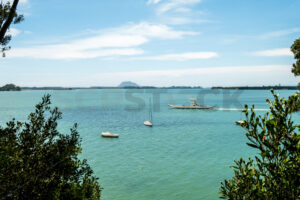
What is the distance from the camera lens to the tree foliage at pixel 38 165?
7875 mm

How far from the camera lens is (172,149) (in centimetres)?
4025

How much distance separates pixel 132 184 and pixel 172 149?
1545 cm

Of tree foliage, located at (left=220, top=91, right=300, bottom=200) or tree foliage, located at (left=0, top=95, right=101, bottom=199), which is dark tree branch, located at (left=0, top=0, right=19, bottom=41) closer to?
tree foliage, located at (left=0, top=95, right=101, bottom=199)

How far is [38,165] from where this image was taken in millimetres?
8570

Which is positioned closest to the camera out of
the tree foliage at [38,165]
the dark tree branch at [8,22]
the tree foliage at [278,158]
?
the tree foliage at [278,158]

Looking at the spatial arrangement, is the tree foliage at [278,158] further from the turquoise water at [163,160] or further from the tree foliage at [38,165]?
the turquoise water at [163,160]

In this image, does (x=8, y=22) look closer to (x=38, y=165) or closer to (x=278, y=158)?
(x=38, y=165)

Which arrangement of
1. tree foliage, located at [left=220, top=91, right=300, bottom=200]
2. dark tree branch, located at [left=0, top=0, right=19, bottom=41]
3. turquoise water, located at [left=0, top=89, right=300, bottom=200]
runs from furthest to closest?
turquoise water, located at [left=0, top=89, right=300, bottom=200], dark tree branch, located at [left=0, top=0, right=19, bottom=41], tree foliage, located at [left=220, top=91, right=300, bottom=200]

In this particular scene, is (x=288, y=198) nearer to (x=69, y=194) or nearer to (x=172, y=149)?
(x=69, y=194)

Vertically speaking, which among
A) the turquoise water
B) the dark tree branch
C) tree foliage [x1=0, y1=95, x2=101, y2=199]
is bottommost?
the turquoise water

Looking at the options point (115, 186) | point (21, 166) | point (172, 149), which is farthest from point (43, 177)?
point (172, 149)

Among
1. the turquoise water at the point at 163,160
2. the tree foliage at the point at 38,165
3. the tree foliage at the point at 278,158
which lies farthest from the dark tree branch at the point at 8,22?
the turquoise water at the point at 163,160

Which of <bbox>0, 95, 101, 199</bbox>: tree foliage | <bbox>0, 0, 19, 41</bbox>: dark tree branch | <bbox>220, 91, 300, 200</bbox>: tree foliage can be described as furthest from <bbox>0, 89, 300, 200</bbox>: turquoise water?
<bbox>0, 0, 19, 41</bbox>: dark tree branch

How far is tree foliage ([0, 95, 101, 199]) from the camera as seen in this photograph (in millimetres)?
7875
